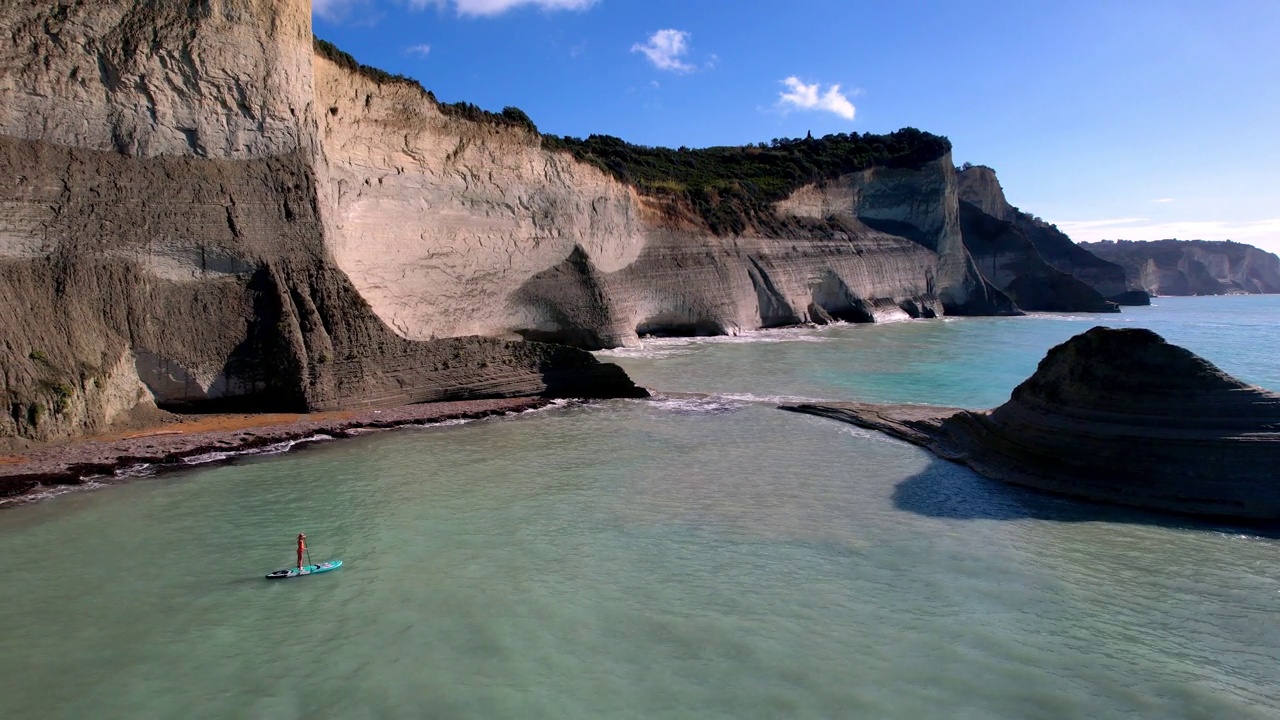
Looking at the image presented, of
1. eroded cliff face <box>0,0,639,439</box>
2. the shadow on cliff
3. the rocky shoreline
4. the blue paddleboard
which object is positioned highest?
eroded cliff face <box>0,0,639,439</box>

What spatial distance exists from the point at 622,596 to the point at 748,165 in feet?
126

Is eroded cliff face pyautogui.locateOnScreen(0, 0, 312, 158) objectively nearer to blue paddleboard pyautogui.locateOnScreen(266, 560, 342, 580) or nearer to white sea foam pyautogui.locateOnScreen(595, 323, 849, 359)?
blue paddleboard pyautogui.locateOnScreen(266, 560, 342, 580)

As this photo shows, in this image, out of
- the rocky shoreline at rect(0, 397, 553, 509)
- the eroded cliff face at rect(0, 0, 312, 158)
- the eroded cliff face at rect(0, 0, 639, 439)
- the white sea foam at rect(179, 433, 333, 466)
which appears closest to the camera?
→ the rocky shoreline at rect(0, 397, 553, 509)

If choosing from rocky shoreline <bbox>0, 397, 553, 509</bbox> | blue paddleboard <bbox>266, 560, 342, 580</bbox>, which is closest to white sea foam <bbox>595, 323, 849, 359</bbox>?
rocky shoreline <bbox>0, 397, 553, 509</bbox>

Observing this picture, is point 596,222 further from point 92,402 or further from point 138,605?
point 138,605

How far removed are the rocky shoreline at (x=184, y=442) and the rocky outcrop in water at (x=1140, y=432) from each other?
806 cm

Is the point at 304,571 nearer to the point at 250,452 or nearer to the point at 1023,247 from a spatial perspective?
the point at 250,452

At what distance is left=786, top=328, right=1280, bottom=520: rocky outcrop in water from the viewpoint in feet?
25.8

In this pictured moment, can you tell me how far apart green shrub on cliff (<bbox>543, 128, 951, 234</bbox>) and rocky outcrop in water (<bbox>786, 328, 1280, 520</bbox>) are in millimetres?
Answer: 19834

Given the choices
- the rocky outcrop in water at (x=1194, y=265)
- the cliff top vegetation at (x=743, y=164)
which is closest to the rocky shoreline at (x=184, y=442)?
the cliff top vegetation at (x=743, y=164)

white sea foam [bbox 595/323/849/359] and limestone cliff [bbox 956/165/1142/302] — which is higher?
limestone cliff [bbox 956/165/1142/302]

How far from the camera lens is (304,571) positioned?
6.44m

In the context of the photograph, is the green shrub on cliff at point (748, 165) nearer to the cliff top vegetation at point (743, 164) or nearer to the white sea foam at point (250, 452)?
the cliff top vegetation at point (743, 164)

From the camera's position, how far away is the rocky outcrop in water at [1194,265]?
9231cm
